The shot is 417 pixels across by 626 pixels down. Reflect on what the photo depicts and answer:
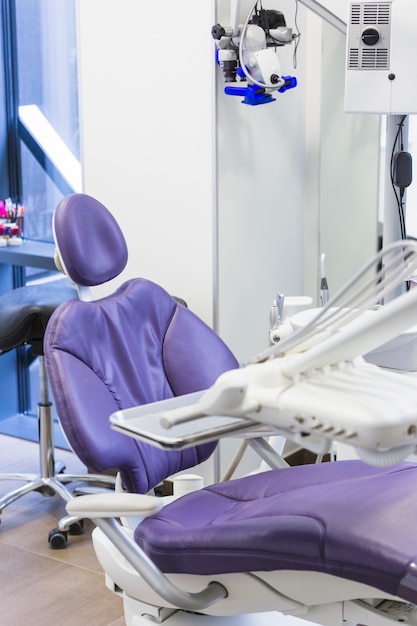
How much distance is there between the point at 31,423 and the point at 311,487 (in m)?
2.23

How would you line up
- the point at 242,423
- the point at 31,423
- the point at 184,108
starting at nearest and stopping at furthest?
the point at 242,423, the point at 184,108, the point at 31,423

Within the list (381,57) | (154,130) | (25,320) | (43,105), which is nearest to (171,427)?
(381,57)

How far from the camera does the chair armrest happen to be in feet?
5.53

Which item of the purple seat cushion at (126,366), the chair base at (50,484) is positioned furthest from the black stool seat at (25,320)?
the purple seat cushion at (126,366)

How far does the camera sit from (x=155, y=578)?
172 cm

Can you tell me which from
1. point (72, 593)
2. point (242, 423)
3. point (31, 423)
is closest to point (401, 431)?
point (242, 423)

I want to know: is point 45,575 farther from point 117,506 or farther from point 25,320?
point 117,506

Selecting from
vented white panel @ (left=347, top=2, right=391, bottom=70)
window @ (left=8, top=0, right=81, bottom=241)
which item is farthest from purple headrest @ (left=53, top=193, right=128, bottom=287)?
window @ (left=8, top=0, right=81, bottom=241)

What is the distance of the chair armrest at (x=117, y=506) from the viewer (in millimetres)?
1687

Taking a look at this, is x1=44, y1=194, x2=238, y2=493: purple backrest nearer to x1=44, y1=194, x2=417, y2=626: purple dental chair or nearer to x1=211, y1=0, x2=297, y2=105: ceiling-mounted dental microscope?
x1=44, y1=194, x2=417, y2=626: purple dental chair

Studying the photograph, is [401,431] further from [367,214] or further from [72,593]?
[367,214]

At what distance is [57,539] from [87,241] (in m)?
1.17

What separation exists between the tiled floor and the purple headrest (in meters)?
0.95

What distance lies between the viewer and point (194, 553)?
1722 mm
